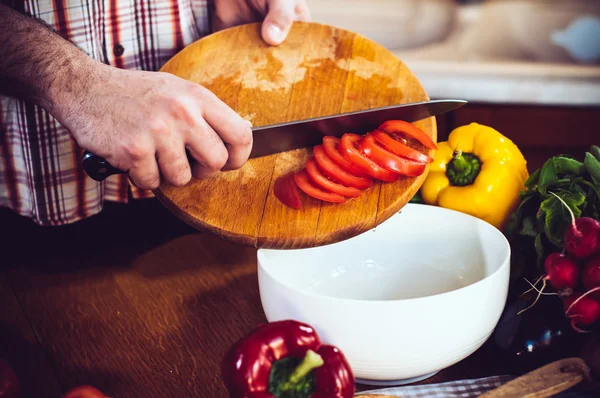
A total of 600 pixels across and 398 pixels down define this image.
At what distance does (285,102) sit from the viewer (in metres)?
1.05

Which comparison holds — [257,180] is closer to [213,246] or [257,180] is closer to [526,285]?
[213,246]

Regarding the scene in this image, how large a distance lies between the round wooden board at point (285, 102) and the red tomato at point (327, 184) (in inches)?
0.7

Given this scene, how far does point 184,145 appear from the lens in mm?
833

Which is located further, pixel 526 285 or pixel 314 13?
pixel 314 13

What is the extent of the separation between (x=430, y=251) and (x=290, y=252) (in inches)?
8.8

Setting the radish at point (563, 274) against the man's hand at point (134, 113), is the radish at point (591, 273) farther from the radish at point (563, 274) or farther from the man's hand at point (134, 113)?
the man's hand at point (134, 113)

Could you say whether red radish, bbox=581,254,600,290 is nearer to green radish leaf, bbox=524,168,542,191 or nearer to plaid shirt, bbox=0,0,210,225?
green radish leaf, bbox=524,168,542,191

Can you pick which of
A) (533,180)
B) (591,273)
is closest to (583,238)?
(591,273)

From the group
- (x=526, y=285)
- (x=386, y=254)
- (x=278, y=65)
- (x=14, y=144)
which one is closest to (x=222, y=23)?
(x=278, y=65)

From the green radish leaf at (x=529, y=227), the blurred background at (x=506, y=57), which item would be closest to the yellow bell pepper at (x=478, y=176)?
the green radish leaf at (x=529, y=227)

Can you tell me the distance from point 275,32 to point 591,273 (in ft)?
2.18

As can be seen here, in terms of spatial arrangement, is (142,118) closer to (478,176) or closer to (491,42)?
(478,176)

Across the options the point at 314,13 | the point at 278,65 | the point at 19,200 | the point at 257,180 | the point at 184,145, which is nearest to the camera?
the point at 184,145

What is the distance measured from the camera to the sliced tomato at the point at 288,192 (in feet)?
2.96
